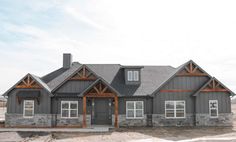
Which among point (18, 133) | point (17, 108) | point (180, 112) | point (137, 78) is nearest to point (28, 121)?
point (17, 108)

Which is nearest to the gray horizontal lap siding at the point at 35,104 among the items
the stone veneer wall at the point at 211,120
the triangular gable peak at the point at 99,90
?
the triangular gable peak at the point at 99,90

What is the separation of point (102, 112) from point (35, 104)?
6.36 meters

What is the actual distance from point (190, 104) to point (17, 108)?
1638 cm

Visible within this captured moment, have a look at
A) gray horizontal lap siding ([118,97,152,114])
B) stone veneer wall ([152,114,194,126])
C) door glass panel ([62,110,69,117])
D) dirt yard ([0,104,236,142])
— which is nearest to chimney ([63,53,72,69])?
door glass panel ([62,110,69,117])

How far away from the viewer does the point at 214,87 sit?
2391 centimetres

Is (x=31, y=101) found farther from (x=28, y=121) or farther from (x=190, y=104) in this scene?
(x=190, y=104)

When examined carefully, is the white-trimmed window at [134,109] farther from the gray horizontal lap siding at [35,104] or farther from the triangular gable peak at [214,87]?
the gray horizontal lap siding at [35,104]

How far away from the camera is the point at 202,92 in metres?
23.9

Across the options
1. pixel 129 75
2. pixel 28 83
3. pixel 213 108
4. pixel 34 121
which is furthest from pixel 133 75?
pixel 34 121

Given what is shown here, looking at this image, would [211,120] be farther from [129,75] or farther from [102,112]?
[102,112]

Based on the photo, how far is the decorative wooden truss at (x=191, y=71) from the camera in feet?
79.7

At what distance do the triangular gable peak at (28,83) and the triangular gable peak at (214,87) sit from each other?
1574 centimetres

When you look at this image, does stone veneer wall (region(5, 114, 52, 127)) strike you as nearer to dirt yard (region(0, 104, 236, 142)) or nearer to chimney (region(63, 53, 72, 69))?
dirt yard (region(0, 104, 236, 142))

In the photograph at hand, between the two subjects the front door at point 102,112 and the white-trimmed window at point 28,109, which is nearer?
the white-trimmed window at point 28,109
